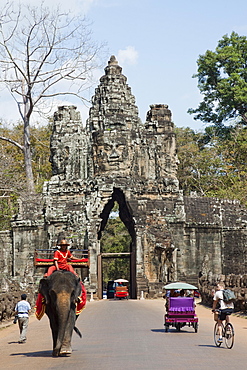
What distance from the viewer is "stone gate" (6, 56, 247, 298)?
132 ft

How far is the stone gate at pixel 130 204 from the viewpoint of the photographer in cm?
4009

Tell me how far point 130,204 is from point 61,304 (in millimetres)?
28068

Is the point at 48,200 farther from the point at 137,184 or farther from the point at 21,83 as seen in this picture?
the point at 21,83

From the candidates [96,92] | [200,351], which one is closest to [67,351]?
[200,351]

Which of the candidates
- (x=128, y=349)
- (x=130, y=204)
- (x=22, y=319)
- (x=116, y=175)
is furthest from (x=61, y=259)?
(x=116, y=175)

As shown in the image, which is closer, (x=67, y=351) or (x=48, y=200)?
(x=67, y=351)

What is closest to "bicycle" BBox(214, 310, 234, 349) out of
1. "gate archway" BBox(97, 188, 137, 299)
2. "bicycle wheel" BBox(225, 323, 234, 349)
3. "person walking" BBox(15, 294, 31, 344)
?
"bicycle wheel" BBox(225, 323, 234, 349)

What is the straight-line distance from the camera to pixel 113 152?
41688 millimetres

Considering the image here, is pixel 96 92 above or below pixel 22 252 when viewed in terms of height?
above

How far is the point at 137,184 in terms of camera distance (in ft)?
138

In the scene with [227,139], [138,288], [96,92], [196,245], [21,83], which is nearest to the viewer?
[138,288]

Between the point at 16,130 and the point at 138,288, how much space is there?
25913 millimetres

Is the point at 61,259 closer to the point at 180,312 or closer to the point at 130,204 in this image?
the point at 180,312

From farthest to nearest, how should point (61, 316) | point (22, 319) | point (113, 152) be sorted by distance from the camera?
point (113, 152) < point (22, 319) < point (61, 316)
